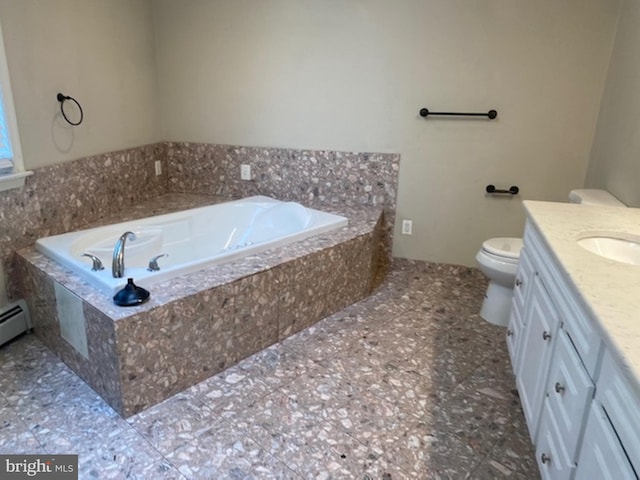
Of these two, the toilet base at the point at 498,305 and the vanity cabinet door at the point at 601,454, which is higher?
the vanity cabinet door at the point at 601,454

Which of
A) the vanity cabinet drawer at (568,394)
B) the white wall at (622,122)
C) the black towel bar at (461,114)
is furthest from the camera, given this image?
the black towel bar at (461,114)

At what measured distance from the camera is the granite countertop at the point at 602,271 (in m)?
1.00

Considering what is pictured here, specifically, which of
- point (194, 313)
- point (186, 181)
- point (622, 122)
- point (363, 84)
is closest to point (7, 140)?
point (194, 313)

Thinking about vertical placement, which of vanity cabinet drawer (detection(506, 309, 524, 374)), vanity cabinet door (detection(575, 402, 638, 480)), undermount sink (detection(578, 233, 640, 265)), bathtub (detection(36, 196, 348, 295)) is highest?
undermount sink (detection(578, 233, 640, 265))

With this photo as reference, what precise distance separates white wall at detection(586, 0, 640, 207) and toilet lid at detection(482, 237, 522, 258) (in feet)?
1.89

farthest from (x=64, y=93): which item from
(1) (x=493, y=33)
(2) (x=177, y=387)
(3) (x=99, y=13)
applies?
(1) (x=493, y=33)

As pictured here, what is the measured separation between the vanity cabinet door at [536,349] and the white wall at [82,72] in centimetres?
264

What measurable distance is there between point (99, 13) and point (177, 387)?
241cm

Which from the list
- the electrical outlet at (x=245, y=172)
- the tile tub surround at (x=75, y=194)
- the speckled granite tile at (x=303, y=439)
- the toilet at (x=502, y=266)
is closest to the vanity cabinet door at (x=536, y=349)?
the speckled granite tile at (x=303, y=439)

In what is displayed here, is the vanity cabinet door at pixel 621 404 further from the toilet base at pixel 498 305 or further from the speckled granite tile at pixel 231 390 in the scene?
the toilet base at pixel 498 305

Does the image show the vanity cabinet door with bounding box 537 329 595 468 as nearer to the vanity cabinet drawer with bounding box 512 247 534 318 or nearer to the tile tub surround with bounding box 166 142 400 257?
the vanity cabinet drawer with bounding box 512 247 534 318

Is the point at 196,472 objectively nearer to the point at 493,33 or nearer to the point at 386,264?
the point at 386,264

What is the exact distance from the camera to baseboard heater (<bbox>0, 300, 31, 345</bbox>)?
2.43m

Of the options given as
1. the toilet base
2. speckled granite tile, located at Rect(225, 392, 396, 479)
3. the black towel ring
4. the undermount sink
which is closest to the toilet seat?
the toilet base
